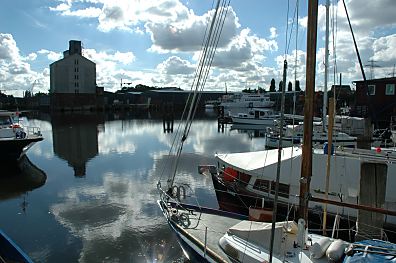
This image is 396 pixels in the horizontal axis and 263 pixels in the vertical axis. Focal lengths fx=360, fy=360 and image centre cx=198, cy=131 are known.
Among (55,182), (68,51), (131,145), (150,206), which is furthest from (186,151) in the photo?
(68,51)

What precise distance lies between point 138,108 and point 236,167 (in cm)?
13916

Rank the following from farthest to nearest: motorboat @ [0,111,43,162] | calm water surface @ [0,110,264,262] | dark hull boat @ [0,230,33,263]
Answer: motorboat @ [0,111,43,162] → calm water surface @ [0,110,264,262] → dark hull boat @ [0,230,33,263]

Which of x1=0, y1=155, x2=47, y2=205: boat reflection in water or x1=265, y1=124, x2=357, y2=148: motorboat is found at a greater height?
x1=265, y1=124, x2=357, y2=148: motorboat

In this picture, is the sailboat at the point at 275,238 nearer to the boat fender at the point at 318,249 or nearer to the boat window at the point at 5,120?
the boat fender at the point at 318,249

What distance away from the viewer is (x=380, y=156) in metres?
15.7

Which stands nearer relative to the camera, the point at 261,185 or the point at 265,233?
the point at 265,233

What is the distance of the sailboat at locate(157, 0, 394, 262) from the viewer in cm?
795

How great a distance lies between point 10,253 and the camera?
1102 centimetres

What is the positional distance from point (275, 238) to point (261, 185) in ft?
24.3

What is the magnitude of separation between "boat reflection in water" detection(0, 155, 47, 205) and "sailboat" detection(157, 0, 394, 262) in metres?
13.5

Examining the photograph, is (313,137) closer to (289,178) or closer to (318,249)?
(289,178)

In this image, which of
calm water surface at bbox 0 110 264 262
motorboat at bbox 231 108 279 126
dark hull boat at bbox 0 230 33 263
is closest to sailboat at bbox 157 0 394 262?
calm water surface at bbox 0 110 264 262

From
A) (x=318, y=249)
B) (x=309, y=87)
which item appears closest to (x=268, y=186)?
(x=318, y=249)

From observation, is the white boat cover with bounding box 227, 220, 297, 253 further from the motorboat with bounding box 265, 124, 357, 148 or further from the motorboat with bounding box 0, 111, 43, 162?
the motorboat with bounding box 0, 111, 43, 162
